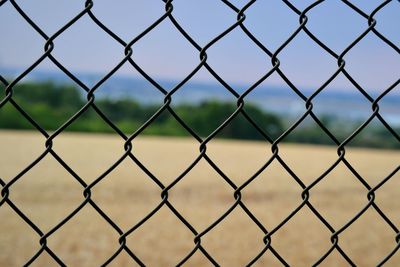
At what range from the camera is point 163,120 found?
24594mm

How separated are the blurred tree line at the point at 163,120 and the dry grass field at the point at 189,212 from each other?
9377 mm

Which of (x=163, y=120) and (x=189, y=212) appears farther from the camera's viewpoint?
(x=163, y=120)

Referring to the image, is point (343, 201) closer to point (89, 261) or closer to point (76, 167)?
point (89, 261)

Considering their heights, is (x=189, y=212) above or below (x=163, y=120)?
below

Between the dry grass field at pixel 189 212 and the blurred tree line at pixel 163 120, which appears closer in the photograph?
the dry grass field at pixel 189 212

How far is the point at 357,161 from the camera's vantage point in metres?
11.6

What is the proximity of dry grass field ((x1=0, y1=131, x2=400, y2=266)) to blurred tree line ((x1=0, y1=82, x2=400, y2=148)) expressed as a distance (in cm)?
938

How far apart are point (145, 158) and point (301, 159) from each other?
360cm

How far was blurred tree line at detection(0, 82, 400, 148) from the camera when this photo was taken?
20.9 m

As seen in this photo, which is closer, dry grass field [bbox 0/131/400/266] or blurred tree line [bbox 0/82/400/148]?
dry grass field [bbox 0/131/400/266]

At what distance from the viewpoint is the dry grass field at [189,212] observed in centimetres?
Result: 434

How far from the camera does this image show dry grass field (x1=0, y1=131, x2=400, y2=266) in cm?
434

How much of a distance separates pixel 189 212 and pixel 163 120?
60.9 feet

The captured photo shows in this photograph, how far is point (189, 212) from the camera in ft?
20.3
